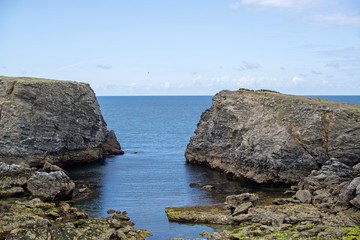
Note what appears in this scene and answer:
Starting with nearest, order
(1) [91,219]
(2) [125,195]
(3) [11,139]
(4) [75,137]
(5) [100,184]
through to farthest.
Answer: (1) [91,219]
(2) [125,195]
(5) [100,184]
(3) [11,139]
(4) [75,137]

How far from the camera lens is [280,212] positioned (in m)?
46.2

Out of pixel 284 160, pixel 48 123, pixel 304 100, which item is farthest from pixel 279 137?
pixel 48 123

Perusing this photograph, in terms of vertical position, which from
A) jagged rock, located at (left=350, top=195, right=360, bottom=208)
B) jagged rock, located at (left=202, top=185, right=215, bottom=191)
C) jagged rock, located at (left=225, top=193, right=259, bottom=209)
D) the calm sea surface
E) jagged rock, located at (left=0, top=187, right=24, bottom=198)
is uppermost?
jagged rock, located at (left=350, top=195, right=360, bottom=208)

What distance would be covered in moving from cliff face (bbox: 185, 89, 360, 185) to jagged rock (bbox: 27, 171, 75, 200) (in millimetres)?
25365

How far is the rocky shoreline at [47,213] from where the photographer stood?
132 feet

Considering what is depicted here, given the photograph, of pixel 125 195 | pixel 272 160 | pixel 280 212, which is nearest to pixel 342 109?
pixel 272 160

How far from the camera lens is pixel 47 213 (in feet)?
153

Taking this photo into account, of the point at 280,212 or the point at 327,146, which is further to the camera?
the point at 327,146

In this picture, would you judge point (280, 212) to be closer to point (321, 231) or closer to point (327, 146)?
point (321, 231)

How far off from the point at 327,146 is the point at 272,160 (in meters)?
7.64

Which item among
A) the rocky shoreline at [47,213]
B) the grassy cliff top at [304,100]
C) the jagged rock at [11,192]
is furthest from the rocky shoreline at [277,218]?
the grassy cliff top at [304,100]

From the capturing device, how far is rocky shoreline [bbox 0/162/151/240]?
4034 centimetres

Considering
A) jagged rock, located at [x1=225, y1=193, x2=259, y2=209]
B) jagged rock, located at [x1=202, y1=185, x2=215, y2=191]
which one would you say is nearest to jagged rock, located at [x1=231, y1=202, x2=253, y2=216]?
jagged rock, located at [x1=225, y1=193, x2=259, y2=209]

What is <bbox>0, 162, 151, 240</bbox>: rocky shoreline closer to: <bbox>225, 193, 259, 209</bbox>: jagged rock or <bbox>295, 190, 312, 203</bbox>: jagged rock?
<bbox>225, 193, 259, 209</bbox>: jagged rock
